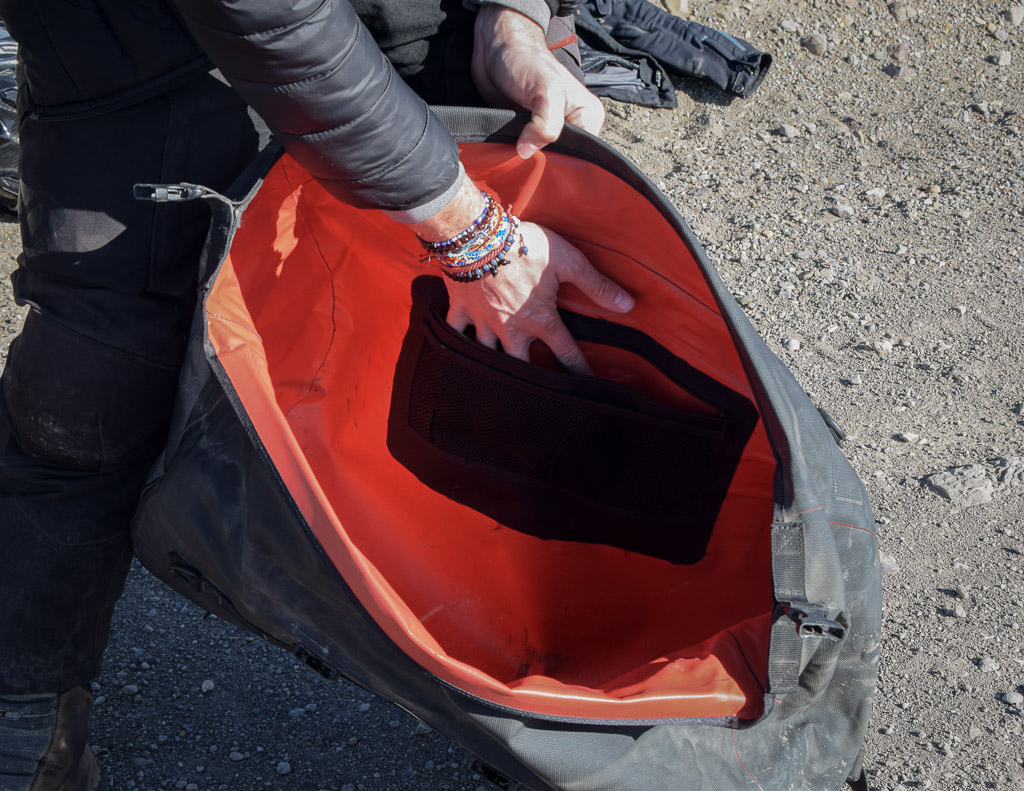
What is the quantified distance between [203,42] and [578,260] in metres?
0.58

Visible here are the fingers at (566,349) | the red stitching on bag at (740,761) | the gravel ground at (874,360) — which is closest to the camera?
the red stitching on bag at (740,761)

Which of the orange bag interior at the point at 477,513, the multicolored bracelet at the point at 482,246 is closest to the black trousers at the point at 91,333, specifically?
the orange bag interior at the point at 477,513

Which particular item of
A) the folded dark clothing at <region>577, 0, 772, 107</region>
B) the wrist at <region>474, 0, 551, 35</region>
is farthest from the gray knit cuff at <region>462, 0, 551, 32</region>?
the folded dark clothing at <region>577, 0, 772, 107</region>

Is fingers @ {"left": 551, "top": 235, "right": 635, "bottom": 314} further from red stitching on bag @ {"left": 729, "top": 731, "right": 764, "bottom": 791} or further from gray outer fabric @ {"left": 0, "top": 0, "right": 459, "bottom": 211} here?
red stitching on bag @ {"left": 729, "top": 731, "right": 764, "bottom": 791}

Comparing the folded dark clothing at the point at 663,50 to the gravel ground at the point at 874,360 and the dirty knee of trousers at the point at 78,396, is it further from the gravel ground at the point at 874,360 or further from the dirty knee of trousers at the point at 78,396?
the dirty knee of trousers at the point at 78,396

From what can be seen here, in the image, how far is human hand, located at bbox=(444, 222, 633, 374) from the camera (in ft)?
4.12

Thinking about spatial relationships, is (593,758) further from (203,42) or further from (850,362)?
(850,362)

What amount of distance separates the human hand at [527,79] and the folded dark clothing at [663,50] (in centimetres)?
198

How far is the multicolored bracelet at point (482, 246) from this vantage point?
117 centimetres

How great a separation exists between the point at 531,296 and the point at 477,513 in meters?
0.48

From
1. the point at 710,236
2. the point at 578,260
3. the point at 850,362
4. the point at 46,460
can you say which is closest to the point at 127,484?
the point at 46,460

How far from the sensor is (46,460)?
1278mm

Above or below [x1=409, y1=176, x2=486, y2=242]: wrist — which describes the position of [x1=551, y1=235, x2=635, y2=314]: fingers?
below

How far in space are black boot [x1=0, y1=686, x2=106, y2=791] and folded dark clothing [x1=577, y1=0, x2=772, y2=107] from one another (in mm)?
2579
